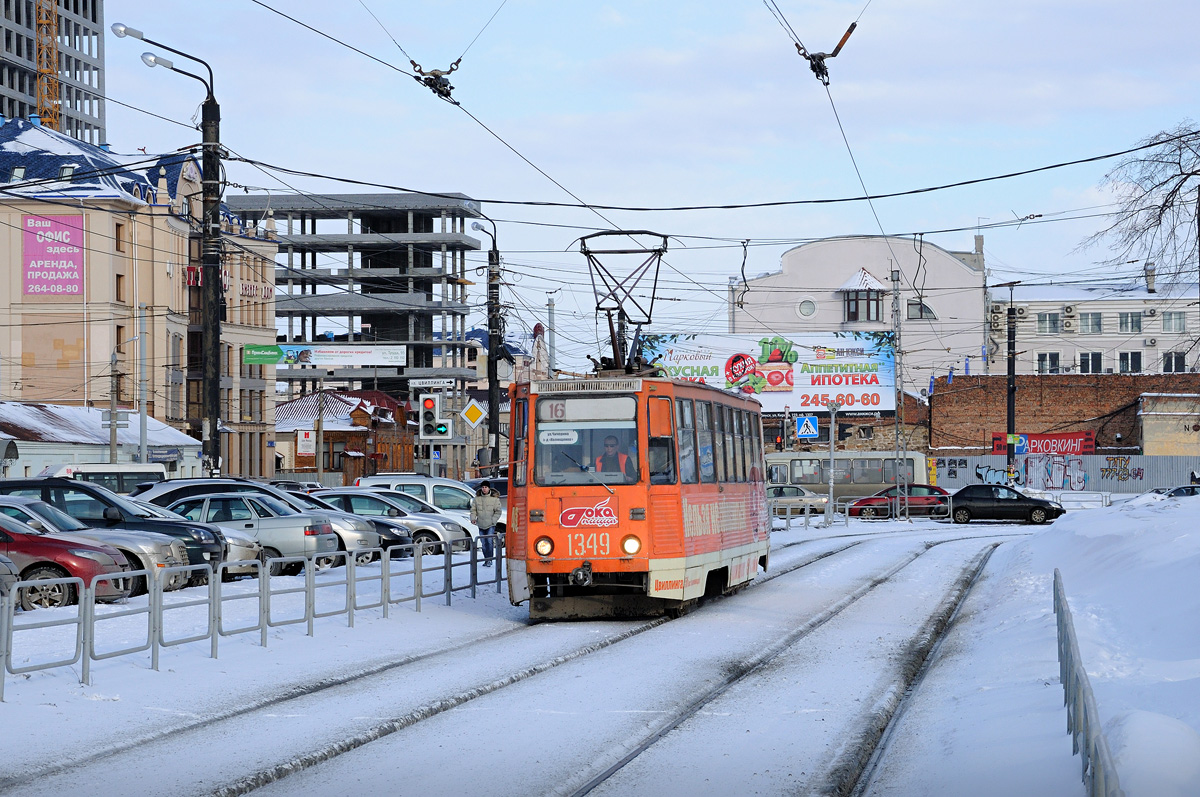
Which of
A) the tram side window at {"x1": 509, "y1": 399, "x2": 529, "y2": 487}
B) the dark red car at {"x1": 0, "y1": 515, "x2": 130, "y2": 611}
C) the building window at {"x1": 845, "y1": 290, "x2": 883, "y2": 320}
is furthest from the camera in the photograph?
the building window at {"x1": 845, "y1": 290, "x2": 883, "y2": 320}

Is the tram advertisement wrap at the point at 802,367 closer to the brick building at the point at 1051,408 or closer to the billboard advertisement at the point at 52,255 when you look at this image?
the brick building at the point at 1051,408

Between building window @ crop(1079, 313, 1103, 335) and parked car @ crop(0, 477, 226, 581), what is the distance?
275ft

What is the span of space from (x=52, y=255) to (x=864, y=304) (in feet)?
165

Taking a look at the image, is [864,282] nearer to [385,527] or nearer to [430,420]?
[430,420]

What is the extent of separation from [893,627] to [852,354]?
5771 cm

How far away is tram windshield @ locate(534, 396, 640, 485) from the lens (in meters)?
16.7

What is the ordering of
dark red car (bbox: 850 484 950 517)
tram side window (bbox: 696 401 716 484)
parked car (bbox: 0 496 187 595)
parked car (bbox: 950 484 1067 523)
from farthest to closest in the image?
dark red car (bbox: 850 484 950 517), parked car (bbox: 950 484 1067 523), parked car (bbox: 0 496 187 595), tram side window (bbox: 696 401 716 484)

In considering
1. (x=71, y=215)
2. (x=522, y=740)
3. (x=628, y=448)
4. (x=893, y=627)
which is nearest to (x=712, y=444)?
(x=628, y=448)

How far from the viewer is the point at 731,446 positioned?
64.3 ft

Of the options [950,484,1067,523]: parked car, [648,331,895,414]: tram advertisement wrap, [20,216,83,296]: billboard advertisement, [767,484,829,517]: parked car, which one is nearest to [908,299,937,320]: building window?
[648,331,895,414]: tram advertisement wrap

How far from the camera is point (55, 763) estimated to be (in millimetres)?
8539

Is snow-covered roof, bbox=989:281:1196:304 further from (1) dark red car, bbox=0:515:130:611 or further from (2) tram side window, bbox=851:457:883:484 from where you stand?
(1) dark red car, bbox=0:515:130:611

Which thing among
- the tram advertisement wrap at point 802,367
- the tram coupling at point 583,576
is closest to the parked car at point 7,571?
the tram coupling at point 583,576

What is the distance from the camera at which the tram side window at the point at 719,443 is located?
18531 millimetres
